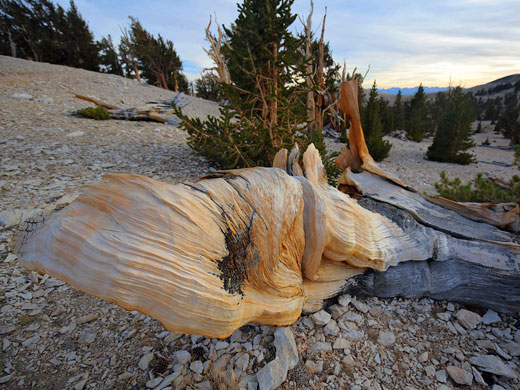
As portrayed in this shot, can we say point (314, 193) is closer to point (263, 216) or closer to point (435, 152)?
point (263, 216)

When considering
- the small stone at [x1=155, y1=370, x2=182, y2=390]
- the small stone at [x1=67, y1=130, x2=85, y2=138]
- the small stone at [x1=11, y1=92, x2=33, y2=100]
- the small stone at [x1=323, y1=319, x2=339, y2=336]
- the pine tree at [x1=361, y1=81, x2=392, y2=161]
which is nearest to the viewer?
the small stone at [x1=155, y1=370, x2=182, y2=390]

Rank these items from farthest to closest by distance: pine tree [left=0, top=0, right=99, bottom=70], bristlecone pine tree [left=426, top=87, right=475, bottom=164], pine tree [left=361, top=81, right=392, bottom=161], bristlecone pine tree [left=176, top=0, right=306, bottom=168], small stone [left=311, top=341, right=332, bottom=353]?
1. pine tree [left=0, top=0, right=99, bottom=70]
2. bristlecone pine tree [left=426, top=87, right=475, bottom=164]
3. pine tree [left=361, top=81, right=392, bottom=161]
4. bristlecone pine tree [left=176, top=0, right=306, bottom=168]
5. small stone [left=311, top=341, right=332, bottom=353]

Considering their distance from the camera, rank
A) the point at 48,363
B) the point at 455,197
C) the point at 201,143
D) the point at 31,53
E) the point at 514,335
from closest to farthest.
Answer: the point at 48,363
the point at 514,335
the point at 455,197
the point at 201,143
the point at 31,53

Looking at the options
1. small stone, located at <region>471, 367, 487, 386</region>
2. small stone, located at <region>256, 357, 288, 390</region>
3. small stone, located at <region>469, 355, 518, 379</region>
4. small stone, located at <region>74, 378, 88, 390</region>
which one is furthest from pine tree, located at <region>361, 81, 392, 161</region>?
small stone, located at <region>74, 378, 88, 390</region>

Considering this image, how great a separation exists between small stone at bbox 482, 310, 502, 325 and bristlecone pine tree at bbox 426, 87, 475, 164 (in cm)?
1121

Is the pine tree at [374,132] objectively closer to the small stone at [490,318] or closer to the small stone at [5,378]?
the small stone at [490,318]

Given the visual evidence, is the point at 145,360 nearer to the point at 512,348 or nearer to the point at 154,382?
the point at 154,382

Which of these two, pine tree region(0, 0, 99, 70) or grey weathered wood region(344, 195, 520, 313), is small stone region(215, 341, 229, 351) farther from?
pine tree region(0, 0, 99, 70)

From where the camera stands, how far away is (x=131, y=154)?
5352mm

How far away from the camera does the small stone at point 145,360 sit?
1613mm

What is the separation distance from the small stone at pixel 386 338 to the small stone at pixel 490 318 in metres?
0.79

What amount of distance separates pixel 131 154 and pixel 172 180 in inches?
70.5

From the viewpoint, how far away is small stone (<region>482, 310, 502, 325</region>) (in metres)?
1.92

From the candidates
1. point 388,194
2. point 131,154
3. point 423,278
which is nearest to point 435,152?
point 388,194
